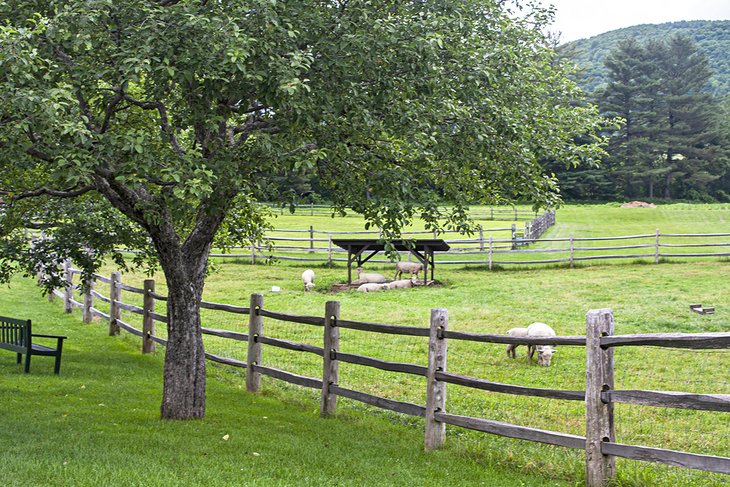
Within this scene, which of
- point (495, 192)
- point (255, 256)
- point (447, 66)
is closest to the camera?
point (447, 66)

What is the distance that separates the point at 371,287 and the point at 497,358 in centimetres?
1038

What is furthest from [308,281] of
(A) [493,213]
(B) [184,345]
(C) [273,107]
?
(A) [493,213]

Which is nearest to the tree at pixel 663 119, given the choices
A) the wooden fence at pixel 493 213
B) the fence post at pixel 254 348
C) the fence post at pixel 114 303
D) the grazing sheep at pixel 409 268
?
the wooden fence at pixel 493 213

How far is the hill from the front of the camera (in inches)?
5049

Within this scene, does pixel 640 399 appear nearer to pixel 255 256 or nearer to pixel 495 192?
pixel 495 192

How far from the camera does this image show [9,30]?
22.3 feet

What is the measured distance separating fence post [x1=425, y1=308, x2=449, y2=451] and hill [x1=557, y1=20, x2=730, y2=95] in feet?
386

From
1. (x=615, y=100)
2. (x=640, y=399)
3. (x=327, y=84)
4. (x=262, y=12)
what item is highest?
(x=615, y=100)

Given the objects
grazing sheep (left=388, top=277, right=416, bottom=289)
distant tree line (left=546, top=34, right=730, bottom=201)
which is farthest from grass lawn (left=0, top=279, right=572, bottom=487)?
distant tree line (left=546, top=34, right=730, bottom=201)

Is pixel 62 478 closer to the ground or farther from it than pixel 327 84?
closer to the ground

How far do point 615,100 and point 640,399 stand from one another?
71.0m

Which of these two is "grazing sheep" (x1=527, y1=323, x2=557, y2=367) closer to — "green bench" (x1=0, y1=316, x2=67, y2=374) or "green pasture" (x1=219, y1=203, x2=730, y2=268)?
"green bench" (x1=0, y1=316, x2=67, y2=374)

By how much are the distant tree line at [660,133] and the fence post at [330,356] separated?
62256 millimetres

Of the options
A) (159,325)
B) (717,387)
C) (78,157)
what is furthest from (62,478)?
(159,325)
